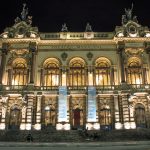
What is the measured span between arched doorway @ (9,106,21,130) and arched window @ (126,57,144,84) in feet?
55.6

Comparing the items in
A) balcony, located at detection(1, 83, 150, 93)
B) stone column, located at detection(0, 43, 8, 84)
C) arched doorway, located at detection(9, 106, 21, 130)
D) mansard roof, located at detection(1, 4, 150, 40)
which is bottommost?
arched doorway, located at detection(9, 106, 21, 130)

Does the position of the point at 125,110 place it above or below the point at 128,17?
below

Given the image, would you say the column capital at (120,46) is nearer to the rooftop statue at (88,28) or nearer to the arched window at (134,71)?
the arched window at (134,71)

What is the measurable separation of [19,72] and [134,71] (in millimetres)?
17588

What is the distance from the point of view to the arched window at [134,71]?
150 ft

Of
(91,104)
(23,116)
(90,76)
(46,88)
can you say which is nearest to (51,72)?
(46,88)

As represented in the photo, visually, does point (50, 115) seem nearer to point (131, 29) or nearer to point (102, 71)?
point (102, 71)

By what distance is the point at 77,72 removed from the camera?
46.5m

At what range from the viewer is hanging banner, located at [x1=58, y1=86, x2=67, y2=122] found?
42.0 m

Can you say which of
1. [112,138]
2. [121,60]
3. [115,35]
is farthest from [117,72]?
[112,138]

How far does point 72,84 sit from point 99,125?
7.60 meters

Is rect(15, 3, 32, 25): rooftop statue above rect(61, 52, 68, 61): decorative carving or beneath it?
above

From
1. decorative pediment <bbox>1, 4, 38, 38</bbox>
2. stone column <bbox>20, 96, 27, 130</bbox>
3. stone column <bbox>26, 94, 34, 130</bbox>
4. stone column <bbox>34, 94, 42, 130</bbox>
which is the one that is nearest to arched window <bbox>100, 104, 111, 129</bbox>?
stone column <bbox>34, 94, 42, 130</bbox>

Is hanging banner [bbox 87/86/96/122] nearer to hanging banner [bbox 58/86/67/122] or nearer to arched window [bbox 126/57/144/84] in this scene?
hanging banner [bbox 58/86/67/122]
